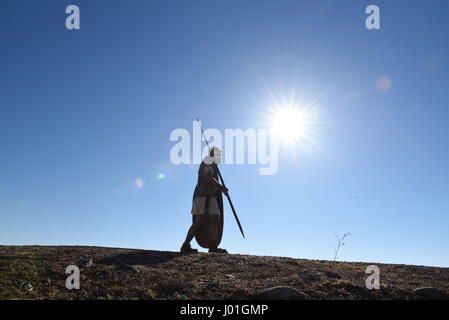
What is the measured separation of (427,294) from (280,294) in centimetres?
350

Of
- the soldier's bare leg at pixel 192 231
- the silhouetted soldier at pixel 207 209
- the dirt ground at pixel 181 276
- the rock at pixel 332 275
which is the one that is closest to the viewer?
the dirt ground at pixel 181 276

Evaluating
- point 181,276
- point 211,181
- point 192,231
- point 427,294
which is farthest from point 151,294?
point 211,181

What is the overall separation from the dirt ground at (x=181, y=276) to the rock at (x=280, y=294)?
12.1 inches

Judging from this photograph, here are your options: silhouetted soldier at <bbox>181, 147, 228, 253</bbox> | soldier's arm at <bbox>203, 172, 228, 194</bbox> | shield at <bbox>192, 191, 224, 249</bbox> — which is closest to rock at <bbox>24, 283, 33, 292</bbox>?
silhouetted soldier at <bbox>181, 147, 228, 253</bbox>

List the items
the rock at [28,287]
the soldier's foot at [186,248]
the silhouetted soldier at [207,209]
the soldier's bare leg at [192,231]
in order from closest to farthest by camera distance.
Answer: the rock at [28,287] < the soldier's foot at [186,248] < the soldier's bare leg at [192,231] < the silhouetted soldier at [207,209]

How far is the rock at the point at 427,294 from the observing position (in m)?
9.19

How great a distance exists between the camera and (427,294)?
931cm

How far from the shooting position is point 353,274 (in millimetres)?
11320

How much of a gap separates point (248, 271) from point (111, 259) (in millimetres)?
3687

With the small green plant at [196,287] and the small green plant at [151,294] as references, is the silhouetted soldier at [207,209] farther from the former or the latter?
the small green plant at [151,294]

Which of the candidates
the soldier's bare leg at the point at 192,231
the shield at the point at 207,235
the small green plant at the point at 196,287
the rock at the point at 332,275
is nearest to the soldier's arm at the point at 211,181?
the shield at the point at 207,235

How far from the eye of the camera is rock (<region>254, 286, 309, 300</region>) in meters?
8.34
